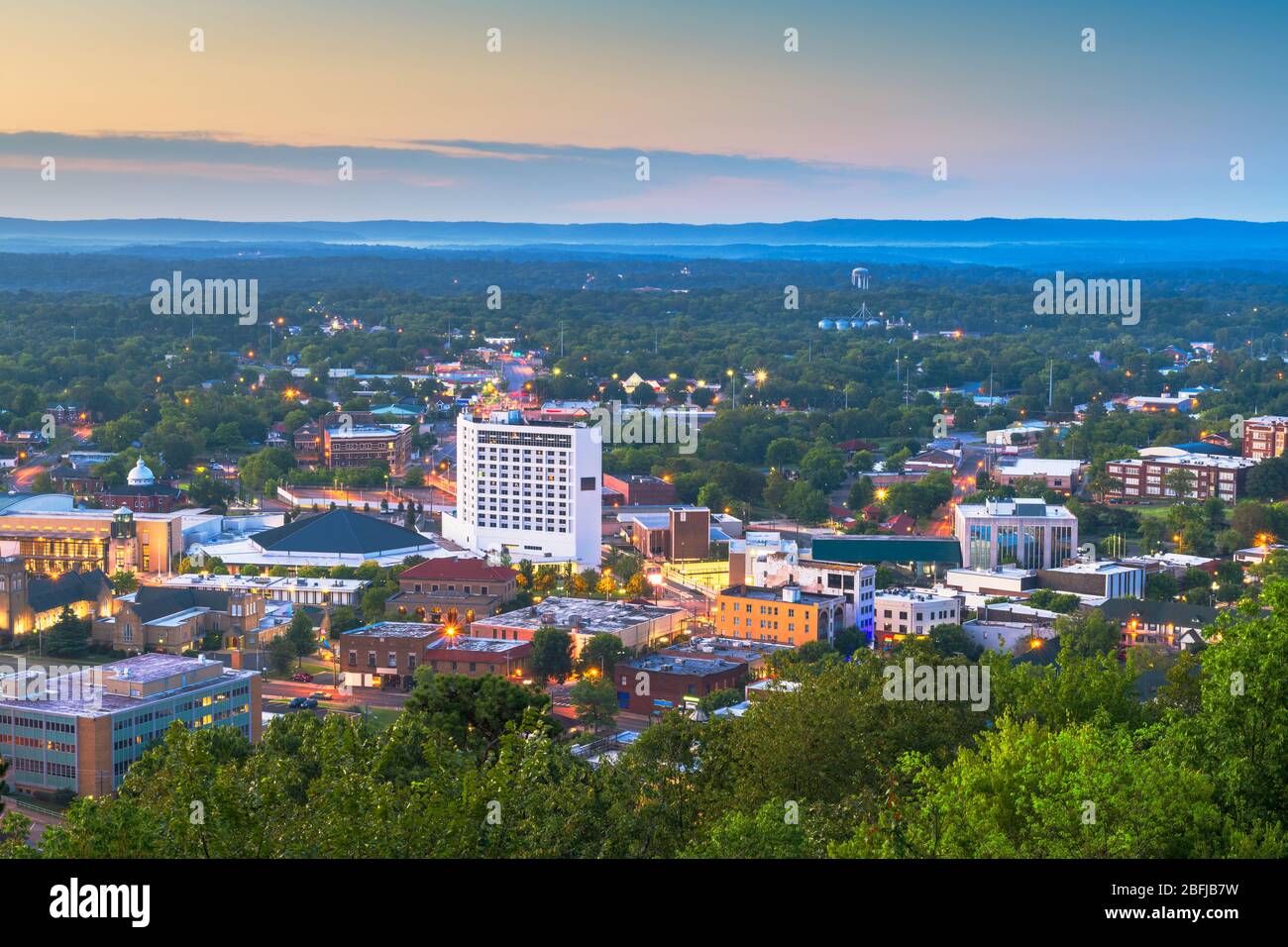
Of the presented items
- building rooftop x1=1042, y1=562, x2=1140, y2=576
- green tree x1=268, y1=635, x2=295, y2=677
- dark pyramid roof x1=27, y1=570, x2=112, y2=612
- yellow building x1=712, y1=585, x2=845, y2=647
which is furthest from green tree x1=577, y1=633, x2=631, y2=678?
building rooftop x1=1042, y1=562, x2=1140, y2=576

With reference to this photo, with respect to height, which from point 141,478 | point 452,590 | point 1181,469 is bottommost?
point 452,590

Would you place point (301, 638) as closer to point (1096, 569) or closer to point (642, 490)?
point (1096, 569)

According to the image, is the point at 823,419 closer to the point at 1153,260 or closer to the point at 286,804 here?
the point at 286,804

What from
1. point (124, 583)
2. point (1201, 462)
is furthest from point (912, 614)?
point (1201, 462)

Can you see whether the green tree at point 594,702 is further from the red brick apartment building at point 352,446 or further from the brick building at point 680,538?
the red brick apartment building at point 352,446

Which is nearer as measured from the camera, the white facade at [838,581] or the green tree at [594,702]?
the green tree at [594,702]

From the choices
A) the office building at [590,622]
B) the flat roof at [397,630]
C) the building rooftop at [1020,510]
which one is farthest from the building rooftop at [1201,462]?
the flat roof at [397,630]
